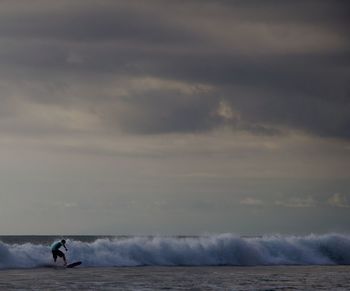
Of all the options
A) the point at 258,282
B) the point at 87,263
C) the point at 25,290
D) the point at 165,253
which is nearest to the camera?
the point at 25,290

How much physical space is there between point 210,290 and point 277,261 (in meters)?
25.0

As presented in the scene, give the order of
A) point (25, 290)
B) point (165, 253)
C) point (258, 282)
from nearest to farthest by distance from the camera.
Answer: point (25, 290), point (258, 282), point (165, 253)

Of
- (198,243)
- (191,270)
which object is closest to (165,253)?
(198,243)

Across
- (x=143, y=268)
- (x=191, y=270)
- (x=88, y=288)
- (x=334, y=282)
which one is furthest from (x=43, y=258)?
(x=334, y=282)

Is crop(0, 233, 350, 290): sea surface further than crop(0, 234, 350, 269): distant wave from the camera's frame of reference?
No

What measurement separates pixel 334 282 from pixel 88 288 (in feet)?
41.9

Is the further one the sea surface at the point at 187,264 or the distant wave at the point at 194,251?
the distant wave at the point at 194,251

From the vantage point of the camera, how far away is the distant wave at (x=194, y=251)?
5059cm

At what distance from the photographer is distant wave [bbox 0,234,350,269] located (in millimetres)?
50594

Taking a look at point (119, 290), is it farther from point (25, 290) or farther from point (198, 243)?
point (198, 243)

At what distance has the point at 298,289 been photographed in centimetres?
3453

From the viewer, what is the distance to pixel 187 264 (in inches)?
2142

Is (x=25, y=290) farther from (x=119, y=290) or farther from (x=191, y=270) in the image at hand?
(x=191, y=270)

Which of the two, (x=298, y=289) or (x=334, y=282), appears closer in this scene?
(x=298, y=289)
